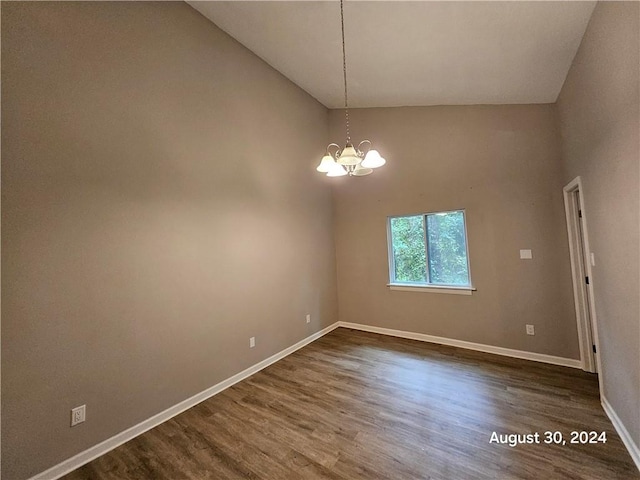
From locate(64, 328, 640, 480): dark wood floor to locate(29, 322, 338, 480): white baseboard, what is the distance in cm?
6

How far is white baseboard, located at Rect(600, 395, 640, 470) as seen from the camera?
64.8 inches

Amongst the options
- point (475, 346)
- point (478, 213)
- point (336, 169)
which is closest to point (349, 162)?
point (336, 169)

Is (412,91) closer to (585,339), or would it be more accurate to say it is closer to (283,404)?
Answer: (585,339)

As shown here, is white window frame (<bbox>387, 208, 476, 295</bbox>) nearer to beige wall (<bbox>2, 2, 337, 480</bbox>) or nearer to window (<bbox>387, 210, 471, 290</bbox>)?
window (<bbox>387, 210, 471, 290</bbox>)

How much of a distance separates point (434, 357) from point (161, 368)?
10.0 feet

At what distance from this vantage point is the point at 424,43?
2453 millimetres

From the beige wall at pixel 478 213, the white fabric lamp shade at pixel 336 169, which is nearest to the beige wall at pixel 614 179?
the beige wall at pixel 478 213

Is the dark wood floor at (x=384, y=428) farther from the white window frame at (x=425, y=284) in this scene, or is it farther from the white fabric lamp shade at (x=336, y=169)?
the white fabric lamp shade at (x=336, y=169)

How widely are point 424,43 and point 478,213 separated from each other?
2.15 m

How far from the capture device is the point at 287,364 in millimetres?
3262

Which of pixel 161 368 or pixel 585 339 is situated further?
pixel 585 339

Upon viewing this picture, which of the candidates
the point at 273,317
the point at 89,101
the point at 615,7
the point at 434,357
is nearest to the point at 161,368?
the point at 273,317

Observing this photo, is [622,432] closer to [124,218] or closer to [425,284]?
[425,284]

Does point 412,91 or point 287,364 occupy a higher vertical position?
point 412,91
